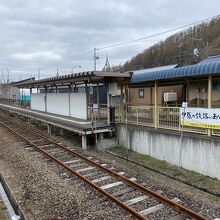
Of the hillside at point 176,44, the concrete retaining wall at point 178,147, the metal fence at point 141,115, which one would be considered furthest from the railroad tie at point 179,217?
the hillside at point 176,44

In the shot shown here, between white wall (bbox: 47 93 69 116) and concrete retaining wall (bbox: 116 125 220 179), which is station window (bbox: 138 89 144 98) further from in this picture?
concrete retaining wall (bbox: 116 125 220 179)

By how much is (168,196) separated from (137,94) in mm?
19726

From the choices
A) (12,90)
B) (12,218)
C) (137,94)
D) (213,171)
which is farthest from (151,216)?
(12,90)

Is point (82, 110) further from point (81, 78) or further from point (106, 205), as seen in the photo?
point (106, 205)

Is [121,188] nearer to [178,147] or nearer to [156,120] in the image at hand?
[178,147]

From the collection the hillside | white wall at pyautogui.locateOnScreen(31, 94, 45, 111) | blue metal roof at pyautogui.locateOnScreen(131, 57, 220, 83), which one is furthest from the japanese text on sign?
the hillside

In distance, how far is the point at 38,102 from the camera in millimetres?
29062

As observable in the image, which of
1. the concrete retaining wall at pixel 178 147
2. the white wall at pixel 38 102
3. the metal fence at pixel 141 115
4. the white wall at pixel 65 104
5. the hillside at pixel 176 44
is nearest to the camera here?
the concrete retaining wall at pixel 178 147

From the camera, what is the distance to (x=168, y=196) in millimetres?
8047

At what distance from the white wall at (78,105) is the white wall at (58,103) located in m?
1.08

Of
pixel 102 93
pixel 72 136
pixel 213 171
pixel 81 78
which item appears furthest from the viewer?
pixel 102 93

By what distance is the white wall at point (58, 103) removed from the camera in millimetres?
21344

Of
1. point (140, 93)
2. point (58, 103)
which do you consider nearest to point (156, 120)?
point (58, 103)

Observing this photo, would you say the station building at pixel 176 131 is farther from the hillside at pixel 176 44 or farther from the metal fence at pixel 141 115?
the hillside at pixel 176 44
